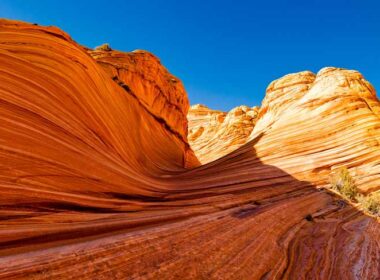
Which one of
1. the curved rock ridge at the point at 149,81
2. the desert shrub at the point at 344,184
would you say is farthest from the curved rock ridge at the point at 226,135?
the desert shrub at the point at 344,184

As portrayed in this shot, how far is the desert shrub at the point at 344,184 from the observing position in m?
10.1

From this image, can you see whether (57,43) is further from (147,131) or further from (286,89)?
(286,89)

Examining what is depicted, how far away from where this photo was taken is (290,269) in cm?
493

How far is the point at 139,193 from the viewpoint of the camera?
25.4 ft

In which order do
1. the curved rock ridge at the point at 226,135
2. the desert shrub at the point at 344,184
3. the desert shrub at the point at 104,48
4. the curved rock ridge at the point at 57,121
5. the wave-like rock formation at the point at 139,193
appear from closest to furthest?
the wave-like rock formation at the point at 139,193
the curved rock ridge at the point at 57,121
the desert shrub at the point at 344,184
the desert shrub at the point at 104,48
the curved rock ridge at the point at 226,135

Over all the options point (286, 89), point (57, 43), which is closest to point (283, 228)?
point (57, 43)

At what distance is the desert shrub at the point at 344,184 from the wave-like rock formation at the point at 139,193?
0.47m

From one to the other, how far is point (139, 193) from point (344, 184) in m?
6.87

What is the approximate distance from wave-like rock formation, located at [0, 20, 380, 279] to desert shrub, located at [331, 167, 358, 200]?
47 centimetres

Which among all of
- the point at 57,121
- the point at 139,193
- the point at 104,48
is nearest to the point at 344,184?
the point at 139,193

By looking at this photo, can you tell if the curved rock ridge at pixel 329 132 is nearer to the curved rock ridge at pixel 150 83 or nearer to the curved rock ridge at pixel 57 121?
the curved rock ridge at pixel 57 121

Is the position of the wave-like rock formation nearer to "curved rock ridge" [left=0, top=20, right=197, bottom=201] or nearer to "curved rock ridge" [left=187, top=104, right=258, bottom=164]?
"curved rock ridge" [left=0, top=20, right=197, bottom=201]

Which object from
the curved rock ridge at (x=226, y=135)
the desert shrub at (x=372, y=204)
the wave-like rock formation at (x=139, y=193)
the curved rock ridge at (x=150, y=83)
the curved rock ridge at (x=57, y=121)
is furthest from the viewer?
the curved rock ridge at (x=226, y=135)

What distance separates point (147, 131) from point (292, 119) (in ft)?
25.0
